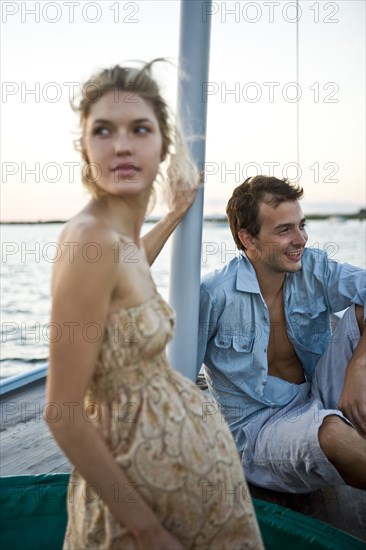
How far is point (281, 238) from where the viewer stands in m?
2.47

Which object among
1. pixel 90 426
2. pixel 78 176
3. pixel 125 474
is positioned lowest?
pixel 125 474

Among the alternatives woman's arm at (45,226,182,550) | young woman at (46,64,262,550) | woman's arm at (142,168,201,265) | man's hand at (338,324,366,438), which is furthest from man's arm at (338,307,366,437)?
woman's arm at (45,226,182,550)

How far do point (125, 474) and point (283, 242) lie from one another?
143cm

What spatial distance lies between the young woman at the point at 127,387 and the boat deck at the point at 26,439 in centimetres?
137

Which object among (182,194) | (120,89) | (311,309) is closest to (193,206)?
(182,194)

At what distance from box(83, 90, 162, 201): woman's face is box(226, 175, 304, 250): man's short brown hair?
1315 mm

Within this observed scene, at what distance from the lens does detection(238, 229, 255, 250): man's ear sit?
2.55 meters

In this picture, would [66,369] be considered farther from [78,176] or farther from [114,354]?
[78,176]

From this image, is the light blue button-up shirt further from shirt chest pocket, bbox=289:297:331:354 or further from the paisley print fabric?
the paisley print fabric

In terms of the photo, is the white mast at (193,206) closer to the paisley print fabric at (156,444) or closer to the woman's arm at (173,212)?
the woman's arm at (173,212)

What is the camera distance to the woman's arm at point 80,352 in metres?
1.08

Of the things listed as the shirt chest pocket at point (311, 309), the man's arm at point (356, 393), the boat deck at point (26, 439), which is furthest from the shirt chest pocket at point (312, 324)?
the boat deck at point (26, 439)

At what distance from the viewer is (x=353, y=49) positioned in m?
11.0

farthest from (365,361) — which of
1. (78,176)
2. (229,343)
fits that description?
(78,176)
